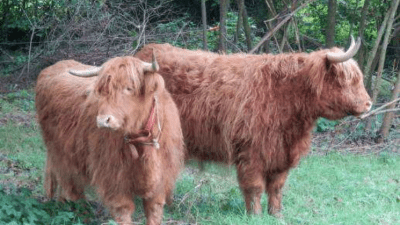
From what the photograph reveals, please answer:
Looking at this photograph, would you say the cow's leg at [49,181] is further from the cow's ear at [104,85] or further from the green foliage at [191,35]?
the green foliage at [191,35]

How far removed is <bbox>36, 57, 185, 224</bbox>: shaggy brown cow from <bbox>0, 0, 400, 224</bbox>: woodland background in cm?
49

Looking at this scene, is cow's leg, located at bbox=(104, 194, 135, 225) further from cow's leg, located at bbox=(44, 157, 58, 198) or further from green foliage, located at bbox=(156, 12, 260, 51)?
green foliage, located at bbox=(156, 12, 260, 51)

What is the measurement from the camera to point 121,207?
5.19 metres

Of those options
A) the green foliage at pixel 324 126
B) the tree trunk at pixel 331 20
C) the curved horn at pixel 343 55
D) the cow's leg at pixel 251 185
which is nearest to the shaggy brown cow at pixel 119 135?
the cow's leg at pixel 251 185

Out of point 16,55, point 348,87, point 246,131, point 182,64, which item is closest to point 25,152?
point 182,64

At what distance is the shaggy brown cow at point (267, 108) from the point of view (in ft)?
20.2

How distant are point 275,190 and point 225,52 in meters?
4.79

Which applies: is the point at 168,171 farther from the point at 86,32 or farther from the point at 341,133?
the point at 86,32

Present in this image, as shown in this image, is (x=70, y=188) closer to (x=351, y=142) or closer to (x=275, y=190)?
(x=275, y=190)

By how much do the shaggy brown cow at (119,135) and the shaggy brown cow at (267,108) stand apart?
872 millimetres

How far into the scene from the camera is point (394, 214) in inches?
232

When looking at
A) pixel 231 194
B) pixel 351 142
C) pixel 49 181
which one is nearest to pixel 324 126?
pixel 351 142

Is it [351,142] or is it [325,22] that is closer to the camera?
[351,142]

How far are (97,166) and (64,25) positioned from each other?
31.1 ft
